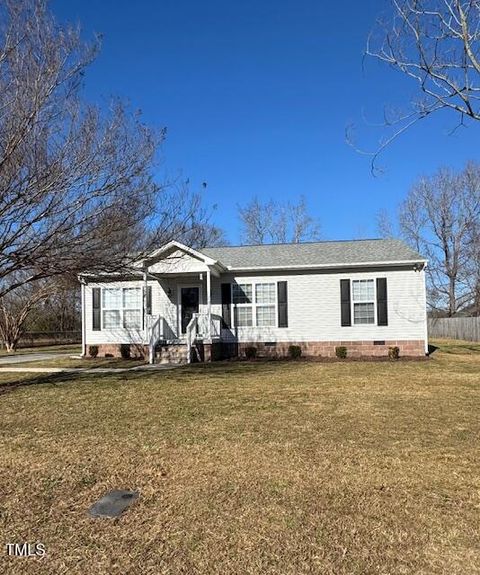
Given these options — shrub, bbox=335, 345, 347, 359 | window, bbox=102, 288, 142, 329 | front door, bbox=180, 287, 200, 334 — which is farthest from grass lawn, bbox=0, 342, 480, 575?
front door, bbox=180, 287, 200, 334

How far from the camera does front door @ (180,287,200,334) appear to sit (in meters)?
18.3

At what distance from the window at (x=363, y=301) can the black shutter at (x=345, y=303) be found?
19cm

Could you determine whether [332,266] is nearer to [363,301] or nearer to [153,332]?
[363,301]

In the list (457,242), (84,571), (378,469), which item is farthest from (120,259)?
(457,242)

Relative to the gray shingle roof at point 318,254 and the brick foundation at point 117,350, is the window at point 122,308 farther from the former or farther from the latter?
the gray shingle roof at point 318,254

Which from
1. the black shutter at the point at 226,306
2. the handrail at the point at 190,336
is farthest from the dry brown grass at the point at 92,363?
the black shutter at the point at 226,306

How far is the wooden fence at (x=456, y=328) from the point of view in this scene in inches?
1103

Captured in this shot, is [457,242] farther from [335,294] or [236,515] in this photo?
[236,515]

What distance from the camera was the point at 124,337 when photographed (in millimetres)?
18250

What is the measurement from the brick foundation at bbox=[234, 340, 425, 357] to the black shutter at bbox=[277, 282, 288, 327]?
0.75 meters

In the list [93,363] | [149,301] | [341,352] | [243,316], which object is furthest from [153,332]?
[341,352]

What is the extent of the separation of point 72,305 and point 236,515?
32602 millimetres

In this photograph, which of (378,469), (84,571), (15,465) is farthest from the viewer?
(15,465)

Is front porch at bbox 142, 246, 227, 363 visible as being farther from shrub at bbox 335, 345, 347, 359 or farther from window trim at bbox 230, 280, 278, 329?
shrub at bbox 335, 345, 347, 359
